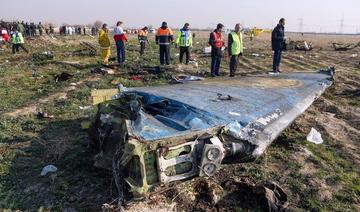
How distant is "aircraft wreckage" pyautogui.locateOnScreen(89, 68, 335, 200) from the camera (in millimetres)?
3713

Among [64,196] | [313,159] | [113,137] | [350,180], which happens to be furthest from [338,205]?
[64,196]

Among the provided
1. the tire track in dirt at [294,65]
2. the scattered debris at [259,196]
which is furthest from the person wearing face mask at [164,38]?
the scattered debris at [259,196]

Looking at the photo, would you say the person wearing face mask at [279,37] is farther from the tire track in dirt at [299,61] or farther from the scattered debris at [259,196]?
the scattered debris at [259,196]

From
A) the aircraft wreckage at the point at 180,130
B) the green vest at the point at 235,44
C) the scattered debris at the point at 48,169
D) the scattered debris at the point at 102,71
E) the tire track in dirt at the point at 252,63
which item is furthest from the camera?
the tire track in dirt at the point at 252,63

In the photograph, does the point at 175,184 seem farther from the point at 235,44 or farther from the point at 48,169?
the point at 235,44

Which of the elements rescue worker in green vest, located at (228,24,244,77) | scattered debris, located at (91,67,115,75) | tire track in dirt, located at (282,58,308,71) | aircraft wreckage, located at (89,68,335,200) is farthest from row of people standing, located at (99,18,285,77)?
aircraft wreckage, located at (89,68,335,200)

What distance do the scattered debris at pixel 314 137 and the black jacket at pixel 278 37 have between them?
5635 millimetres

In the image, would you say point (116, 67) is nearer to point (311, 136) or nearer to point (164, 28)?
point (164, 28)

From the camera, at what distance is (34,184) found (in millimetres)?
4590

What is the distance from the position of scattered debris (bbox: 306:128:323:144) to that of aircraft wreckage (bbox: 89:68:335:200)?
43 centimetres

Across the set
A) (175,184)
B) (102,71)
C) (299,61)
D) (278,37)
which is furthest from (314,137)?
(299,61)

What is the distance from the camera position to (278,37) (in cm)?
1132

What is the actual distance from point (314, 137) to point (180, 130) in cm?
300

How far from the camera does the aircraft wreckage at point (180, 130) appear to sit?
3.71 metres
